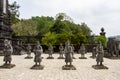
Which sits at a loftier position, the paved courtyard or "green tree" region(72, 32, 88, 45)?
"green tree" region(72, 32, 88, 45)

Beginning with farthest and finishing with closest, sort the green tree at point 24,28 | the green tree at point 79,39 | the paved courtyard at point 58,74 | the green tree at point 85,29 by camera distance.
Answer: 1. the green tree at point 85,29
2. the green tree at point 24,28
3. the green tree at point 79,39
4. the paved courtyard at point 58,74

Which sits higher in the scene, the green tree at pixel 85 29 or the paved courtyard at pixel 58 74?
the green tree at pixel 85 29

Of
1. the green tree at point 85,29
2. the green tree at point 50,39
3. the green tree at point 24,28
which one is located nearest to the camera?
the green tree at point 50,39

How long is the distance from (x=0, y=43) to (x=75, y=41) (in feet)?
59.3

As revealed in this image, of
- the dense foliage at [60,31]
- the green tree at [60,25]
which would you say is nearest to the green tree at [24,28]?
the dense foliage at [60,31]

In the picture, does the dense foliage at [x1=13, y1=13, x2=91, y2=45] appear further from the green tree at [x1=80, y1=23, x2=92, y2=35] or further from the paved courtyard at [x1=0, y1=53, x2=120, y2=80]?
the paved courtyard at [x1=0, y1=53, x2=120, y2=80]

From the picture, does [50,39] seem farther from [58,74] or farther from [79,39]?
[58,74]

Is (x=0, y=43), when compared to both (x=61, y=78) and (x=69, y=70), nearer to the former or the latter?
(x=69, y=70)

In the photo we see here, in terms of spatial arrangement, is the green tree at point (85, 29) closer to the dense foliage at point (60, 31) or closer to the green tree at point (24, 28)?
the dense foliage at point (60, 31)

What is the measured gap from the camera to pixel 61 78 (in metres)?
18.3

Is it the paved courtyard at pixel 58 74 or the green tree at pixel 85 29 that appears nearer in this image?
the paved courtyard at pixel 58 74

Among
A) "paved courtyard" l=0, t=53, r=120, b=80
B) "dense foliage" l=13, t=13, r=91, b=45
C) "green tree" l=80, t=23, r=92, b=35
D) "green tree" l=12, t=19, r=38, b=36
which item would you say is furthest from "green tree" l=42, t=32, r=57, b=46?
"paved courtyard" l=0, t=53, r=120, b=80

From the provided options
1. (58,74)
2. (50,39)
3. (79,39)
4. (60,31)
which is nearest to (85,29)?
(60,31)

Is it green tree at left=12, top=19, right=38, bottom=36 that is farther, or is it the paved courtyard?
green tree at left=12, top=19, right=38, bottom=36
